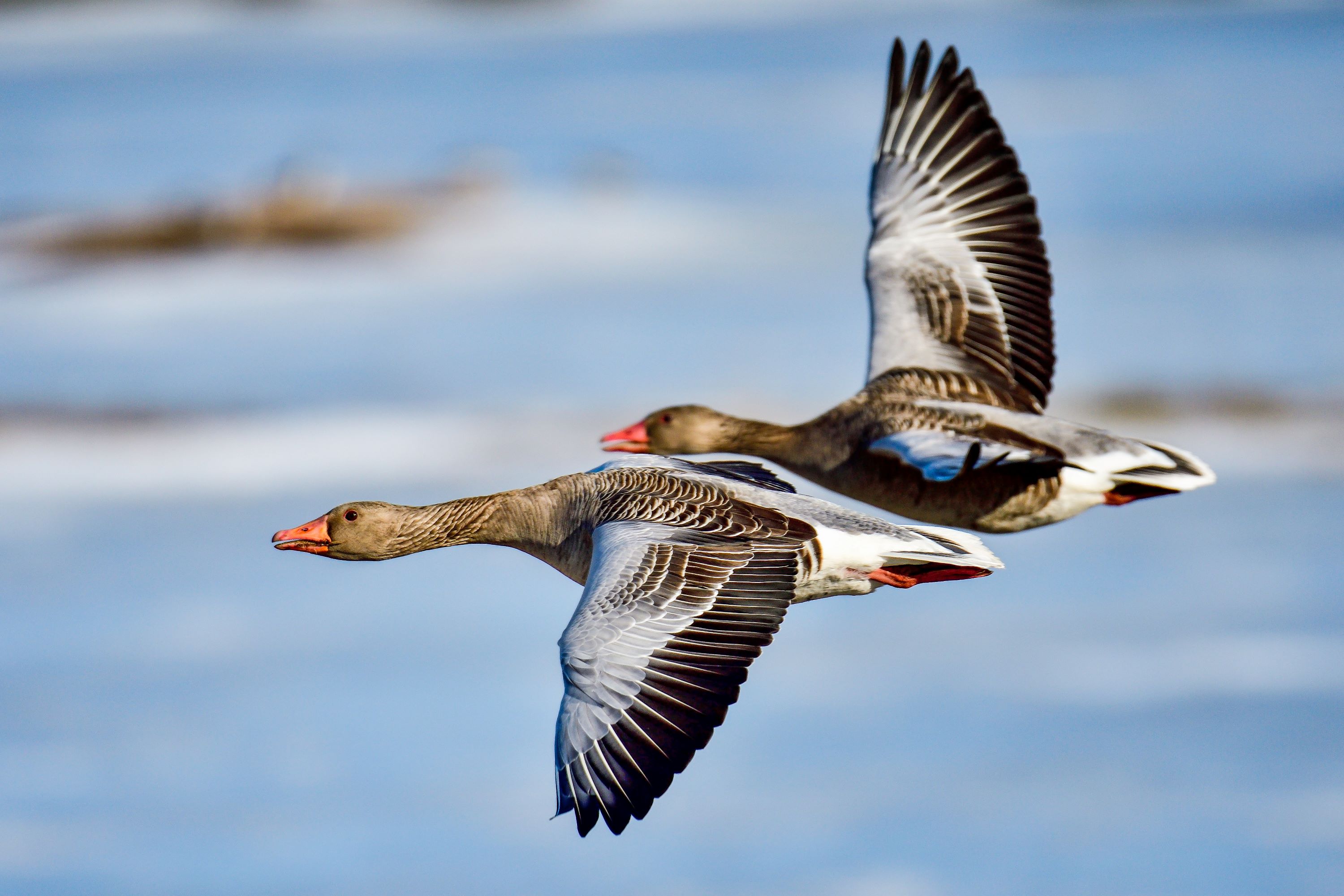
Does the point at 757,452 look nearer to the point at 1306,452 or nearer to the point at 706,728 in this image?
the point at 706,728

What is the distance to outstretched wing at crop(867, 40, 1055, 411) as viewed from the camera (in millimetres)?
9695

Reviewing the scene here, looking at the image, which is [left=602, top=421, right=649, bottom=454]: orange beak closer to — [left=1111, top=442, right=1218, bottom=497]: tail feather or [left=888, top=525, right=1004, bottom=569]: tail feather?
[left=888, top=525, right=1004, bottom=569]: tail feather

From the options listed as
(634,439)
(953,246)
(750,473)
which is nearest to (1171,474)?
(953,246)

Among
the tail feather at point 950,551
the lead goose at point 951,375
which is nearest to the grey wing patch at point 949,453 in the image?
the lead goose at point 951,375

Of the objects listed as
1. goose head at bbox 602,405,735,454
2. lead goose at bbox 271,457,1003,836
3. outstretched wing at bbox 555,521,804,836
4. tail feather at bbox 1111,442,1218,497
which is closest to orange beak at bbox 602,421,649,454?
goose head at bbox 602,405,735,454

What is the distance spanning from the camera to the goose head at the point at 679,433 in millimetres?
9914

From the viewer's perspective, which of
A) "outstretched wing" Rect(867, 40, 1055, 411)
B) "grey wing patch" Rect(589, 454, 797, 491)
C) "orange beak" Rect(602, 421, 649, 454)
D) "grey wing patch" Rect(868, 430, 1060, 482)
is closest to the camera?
"grey wing patch" Rect(868, 430, 1060, 482)

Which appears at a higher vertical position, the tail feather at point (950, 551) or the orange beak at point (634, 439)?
the orange beak at point (634, 439)

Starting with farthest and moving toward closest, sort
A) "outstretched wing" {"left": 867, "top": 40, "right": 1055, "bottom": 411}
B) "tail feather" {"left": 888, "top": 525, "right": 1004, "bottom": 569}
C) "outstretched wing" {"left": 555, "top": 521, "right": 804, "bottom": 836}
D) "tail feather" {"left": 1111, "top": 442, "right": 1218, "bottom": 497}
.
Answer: "outstretched wing" {"left": 867, "top": 40, "right": 1055, "bottom": 411} < "tail feather" {"left": 1111, "top": 442, "right": 1218, "bottom": 497} < "tail feather" {"left": 888, "top": 525, "right": 1004, "bottom": 569} < "outstretched wing" {"left": 555, "top": 521, "right": 804, "bottom": 836}

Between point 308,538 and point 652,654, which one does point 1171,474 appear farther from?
point 308,538

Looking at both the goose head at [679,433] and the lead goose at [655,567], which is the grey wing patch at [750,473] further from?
the goose head at [679,433]

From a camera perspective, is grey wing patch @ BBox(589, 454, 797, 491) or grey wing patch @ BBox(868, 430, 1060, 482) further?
grey wing patch @ BBox(589, 454, 797, 491)

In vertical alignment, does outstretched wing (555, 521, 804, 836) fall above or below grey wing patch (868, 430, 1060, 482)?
below

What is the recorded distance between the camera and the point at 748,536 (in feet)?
23.6
